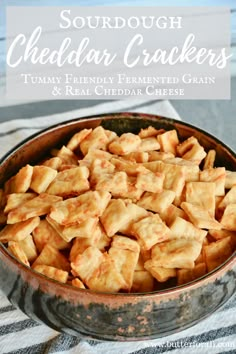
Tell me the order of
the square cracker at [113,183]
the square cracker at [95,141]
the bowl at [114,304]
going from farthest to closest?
→ the square cracker at [95,141] → the square cracker at [113,183] → the bowl at [114,304]

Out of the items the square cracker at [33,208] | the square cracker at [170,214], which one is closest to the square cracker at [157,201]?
the square cracker at [170,214]

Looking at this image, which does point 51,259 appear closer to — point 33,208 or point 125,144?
point 33,208

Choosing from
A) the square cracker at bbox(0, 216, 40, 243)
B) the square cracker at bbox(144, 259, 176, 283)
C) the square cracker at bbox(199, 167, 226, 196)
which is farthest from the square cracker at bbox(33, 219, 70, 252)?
the square cracker at bbox(199, 167, 226, 196)

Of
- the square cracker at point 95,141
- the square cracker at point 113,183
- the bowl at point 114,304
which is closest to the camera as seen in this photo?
the bowl at point 114,304

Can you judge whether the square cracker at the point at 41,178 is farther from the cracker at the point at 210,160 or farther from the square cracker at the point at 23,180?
the cracker at the point at 210,160

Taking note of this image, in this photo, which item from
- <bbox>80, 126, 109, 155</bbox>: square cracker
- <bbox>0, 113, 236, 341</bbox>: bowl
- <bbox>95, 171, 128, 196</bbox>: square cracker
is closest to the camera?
<bbox>0, 113, 236, 341</bbox>: bowl

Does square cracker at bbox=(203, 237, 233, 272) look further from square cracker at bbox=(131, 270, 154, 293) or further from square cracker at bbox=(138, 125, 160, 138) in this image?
square cracker at bbox=(138, 125, 160, 138)

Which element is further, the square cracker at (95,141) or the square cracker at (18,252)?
the square cracker at (95,141)

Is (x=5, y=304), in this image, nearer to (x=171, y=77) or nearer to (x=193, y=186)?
(x=193, y=186)

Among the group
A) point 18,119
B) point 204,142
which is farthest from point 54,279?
point 18,119
